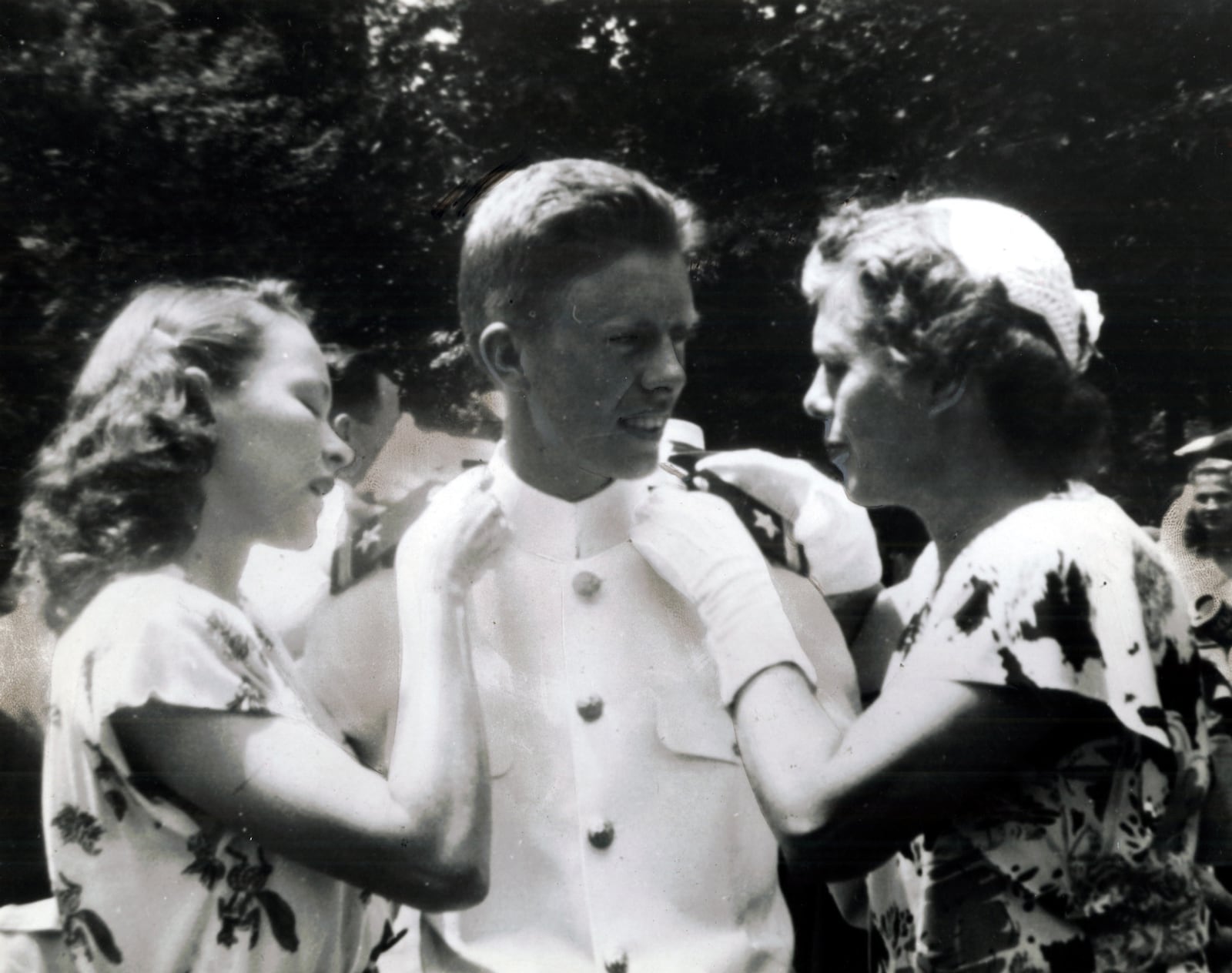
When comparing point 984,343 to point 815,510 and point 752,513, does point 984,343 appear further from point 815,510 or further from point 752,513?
point 752,513

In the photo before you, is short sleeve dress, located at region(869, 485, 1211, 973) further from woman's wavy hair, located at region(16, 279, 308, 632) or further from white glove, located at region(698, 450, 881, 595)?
Result: woman's wavy hair, located at region(16, 279, 308, 632)

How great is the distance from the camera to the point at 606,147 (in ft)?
10.8

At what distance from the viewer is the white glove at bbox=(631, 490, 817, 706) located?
296 centimetres

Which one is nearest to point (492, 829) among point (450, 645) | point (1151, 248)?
point (450, 645)

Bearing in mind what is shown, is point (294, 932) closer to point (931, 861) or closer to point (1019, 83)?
point (931, 861)

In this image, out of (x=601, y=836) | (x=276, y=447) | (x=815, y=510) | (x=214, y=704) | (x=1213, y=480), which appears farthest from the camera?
(x=1213, y=480)

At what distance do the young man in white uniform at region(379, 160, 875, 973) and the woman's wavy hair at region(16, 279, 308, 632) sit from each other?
52cm

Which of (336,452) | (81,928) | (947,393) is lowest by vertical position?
(81,928)

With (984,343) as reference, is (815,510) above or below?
below

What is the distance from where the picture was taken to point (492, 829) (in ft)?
9.77

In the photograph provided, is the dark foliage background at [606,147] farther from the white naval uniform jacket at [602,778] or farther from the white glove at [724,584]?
the white naval uniform jacket at [602,778]

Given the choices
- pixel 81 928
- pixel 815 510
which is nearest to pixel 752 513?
pixel 815 510

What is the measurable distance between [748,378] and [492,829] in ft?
3.89

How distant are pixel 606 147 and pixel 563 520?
0.93 metres
